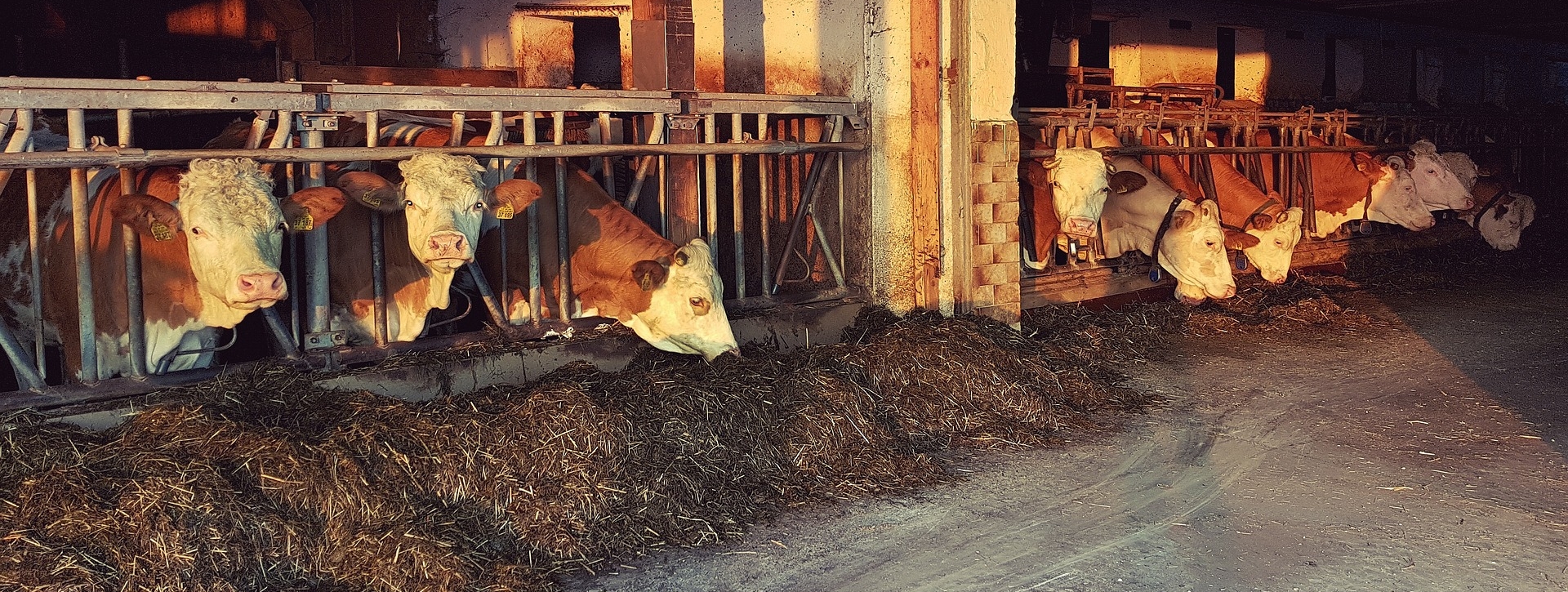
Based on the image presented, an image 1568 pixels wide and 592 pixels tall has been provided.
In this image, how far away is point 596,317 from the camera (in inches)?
252

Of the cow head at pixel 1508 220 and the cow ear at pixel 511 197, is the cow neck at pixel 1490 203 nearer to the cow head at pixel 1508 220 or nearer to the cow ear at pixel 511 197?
the cow head at pixel 1508 220

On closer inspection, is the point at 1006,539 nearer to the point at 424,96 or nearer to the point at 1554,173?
the point at 424,96

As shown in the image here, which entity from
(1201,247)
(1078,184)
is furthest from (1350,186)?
(1078,184)

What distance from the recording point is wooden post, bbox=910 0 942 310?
284 inches

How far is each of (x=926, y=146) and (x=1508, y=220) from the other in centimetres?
862

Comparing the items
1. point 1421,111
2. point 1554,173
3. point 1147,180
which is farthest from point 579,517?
point 1554,173

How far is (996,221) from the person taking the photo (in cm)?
760

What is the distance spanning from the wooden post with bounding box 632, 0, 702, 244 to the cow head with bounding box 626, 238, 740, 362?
0.56 meters

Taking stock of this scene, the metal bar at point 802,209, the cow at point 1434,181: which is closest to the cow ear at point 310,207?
the metal bar at point 802,209

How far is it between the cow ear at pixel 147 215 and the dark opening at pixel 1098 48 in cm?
1272

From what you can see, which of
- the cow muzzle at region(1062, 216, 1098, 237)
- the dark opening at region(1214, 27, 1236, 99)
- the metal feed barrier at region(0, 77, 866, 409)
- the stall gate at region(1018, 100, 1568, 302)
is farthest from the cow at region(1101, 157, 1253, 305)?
the dark opening at region(1214, 27, 1236, 99)

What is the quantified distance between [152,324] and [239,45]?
7674 millimetres

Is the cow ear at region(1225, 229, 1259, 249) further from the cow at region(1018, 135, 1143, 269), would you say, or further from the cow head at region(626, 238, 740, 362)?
the cow head at region(626, 238, 740, 362)

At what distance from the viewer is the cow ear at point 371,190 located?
5387mm
